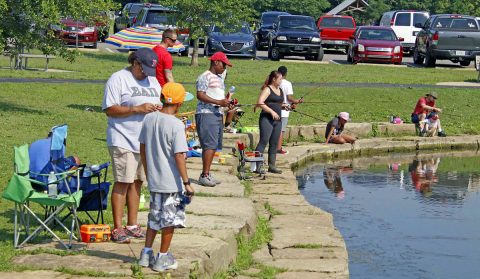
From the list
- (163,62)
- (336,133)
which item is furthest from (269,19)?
(163,62)

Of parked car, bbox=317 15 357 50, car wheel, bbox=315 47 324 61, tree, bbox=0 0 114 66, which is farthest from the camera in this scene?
parked car, bbox=317 15 357 50

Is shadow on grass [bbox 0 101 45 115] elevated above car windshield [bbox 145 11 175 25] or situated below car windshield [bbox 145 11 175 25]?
below

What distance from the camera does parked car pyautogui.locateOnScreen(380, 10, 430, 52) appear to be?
46.1 meters

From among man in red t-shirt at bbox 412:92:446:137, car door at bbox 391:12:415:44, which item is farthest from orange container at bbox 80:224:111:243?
car door at bbox 391:12:415:44

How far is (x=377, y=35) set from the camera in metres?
40.2

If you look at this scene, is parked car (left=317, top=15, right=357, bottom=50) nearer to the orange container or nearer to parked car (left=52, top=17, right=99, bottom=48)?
parked car (left=52, top=17, right=99, bottom=48)

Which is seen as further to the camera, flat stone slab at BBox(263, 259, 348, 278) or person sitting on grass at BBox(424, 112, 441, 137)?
person sitting on grass at BBox(424, 112, 441, 137)

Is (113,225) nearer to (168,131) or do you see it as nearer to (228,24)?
(168,131)

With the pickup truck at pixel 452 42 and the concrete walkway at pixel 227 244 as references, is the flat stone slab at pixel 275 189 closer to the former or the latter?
the concrete walkway at pixel 227 244

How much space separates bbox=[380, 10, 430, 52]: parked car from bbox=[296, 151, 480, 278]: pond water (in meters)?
23.5

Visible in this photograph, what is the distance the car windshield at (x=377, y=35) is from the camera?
39875 mm

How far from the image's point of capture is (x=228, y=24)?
117 feet

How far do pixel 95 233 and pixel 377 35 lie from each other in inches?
1209

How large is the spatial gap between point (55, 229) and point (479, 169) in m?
11.7
